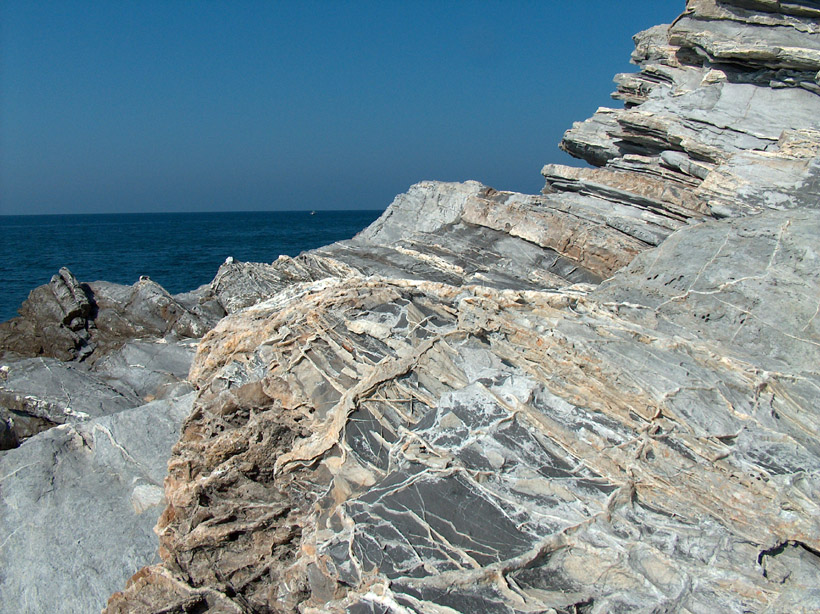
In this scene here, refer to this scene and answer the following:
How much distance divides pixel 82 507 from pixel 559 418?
6713mm

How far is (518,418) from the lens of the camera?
632 centimetres

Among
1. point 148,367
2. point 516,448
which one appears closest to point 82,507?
point 148,367

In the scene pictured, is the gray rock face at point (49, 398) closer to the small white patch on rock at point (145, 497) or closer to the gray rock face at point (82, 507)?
the gray rock face at point (82, 507)

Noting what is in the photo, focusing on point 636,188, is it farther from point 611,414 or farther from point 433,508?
point 433,508

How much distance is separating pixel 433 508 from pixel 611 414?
2.22 meters

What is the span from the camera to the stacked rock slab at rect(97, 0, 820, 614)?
5180 millimetres

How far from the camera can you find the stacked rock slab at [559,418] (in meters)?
5.18

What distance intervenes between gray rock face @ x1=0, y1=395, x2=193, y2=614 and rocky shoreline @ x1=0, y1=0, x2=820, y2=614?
0.04 m

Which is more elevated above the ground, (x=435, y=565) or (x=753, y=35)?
(x=753, y=35)

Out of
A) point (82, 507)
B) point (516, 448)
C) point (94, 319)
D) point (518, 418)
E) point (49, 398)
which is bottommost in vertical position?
point (82, 507)

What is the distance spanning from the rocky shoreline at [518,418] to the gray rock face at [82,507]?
4 centimetres

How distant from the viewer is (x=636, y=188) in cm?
1246

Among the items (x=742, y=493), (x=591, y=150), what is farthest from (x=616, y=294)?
(x=591, y=150)

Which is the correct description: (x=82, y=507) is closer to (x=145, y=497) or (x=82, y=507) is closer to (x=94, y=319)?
(x=145, y=497)
